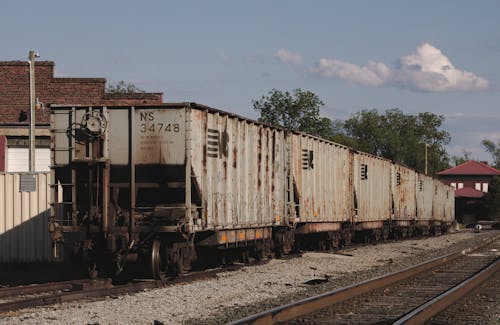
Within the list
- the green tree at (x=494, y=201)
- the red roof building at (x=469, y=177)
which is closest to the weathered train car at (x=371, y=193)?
the green tree at (x=494, y=201)

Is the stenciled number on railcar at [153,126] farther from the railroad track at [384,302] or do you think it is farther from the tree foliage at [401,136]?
the tree foliage at [401,136]

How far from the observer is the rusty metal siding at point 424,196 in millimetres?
43812

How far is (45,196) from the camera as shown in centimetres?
2158

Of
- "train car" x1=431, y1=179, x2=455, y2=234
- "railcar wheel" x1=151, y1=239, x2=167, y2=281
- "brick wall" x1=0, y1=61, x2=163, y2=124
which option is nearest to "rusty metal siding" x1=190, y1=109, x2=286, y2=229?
"railcar wheel" x1=151, y1=239, x2=167, y2=281

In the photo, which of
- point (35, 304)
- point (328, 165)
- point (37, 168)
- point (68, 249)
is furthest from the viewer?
point (37, 168)

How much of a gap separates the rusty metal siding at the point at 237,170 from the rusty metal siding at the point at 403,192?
54.6ft

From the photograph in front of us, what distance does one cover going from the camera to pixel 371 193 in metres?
31.6

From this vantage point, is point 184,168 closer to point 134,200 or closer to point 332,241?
point 134,200

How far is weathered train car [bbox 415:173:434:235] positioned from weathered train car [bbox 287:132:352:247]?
15.7 m

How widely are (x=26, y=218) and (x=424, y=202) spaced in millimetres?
29600

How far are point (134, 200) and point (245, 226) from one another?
392 cm

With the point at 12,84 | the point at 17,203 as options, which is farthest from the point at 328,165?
the point at 12,84

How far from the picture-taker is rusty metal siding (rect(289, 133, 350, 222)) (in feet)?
73.8

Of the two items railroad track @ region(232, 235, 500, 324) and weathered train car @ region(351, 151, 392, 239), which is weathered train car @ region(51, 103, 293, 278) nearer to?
railroad track @ region(232, 235, 500, 324)
